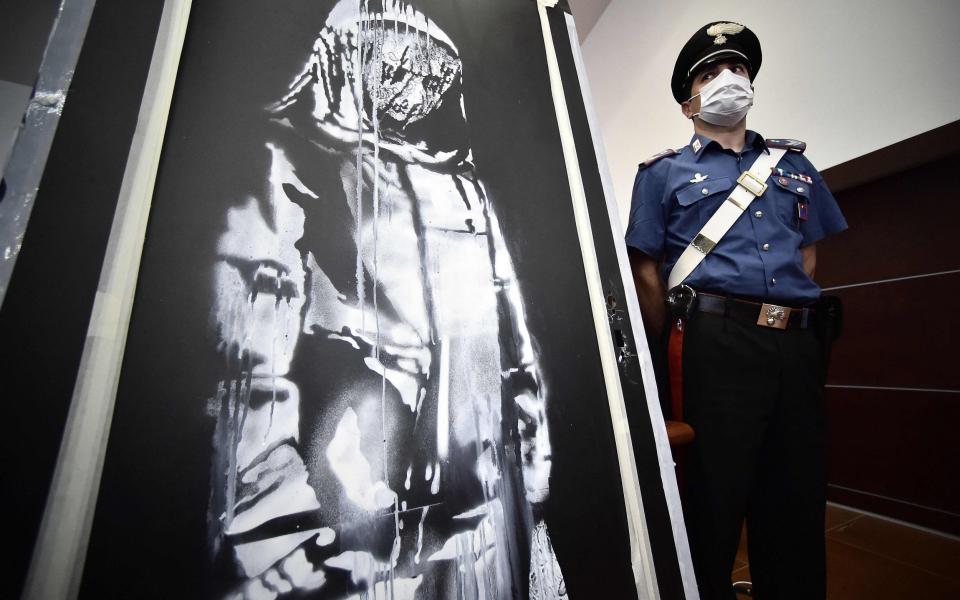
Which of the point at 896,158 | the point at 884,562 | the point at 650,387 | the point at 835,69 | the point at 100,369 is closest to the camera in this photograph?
the point at 100,369

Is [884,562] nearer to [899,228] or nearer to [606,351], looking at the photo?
[899,228]

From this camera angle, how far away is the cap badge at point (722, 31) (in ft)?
3.49

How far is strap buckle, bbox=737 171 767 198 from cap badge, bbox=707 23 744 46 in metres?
0.42

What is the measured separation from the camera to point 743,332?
85 centimetres

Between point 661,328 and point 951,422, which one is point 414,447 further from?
point 951,422

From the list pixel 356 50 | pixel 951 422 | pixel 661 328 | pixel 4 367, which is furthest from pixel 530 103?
pixel 951 422

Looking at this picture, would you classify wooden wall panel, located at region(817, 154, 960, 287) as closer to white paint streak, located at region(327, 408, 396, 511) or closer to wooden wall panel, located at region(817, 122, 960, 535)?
wooden wall panel, located at region(817, 122, 960, 535)

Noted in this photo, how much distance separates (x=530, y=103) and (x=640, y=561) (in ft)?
2.66

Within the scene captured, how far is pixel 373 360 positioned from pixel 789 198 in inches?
44.4

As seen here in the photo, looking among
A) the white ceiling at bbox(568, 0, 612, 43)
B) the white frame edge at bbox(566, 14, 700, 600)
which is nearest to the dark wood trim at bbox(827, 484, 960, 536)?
the white frame edge at bbox(566, 14, 700, 600)

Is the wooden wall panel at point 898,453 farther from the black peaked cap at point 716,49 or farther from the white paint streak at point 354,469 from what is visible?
the white paint streak at point 354,469

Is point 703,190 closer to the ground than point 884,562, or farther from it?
farther from it

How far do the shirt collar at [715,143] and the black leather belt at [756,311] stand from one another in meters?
0.41

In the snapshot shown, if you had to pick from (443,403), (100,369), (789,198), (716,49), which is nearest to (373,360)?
(443,403)
